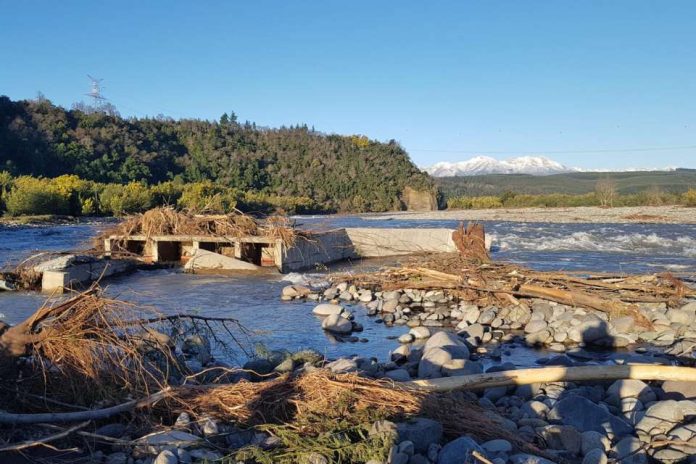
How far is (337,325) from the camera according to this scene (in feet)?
28.1

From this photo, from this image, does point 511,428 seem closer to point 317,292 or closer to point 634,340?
point 634,340

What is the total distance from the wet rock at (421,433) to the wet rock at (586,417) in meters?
1.32

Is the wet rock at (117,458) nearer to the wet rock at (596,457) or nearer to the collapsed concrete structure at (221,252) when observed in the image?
the wet rock at (596,457)

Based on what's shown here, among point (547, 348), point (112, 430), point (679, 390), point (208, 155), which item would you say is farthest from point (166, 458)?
point (208, 155)

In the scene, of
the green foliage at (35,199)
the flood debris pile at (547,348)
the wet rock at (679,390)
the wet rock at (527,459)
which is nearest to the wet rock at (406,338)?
the flood debris pile at (547,348)

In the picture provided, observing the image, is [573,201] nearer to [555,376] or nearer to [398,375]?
[555,376]

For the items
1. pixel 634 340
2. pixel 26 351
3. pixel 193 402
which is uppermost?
pixel 26 351

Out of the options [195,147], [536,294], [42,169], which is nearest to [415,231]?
[536,294]

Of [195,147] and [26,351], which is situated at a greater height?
[195,147]

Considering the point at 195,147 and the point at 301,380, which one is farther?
the point at 195,147

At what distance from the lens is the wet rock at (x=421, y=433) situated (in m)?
3.58

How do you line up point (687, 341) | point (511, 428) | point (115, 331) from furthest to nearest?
1. point (687, 341)
2. point (115, 331)
3. point (511, 428)

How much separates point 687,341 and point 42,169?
5630 cm

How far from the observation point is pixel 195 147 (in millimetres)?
74375
